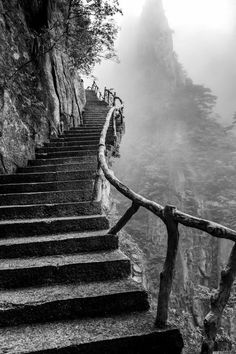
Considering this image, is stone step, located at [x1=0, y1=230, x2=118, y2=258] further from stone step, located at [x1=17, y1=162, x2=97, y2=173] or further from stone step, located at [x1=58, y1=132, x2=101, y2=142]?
stone step, located at [x1=58, y1=132, x2=101, y2=142]

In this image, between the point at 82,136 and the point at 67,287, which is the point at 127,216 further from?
the point at 82,136

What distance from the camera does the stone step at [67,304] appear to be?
2500 millimetres

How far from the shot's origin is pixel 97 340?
2143mm

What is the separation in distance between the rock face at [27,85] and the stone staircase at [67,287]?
2001mm

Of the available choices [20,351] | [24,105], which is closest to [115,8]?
[24,105]

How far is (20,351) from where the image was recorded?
2.06 meters

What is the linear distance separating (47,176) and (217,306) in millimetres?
4470

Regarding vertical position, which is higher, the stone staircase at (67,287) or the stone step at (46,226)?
the stone step at (46,226)

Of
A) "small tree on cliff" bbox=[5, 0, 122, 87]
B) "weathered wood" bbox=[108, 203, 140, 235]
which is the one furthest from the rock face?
"weathered wood" bbox=[108, 203, 140, 235]

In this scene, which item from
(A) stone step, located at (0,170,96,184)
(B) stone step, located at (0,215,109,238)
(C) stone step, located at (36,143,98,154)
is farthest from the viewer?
(C) stone step, located at (36,143,98,154)

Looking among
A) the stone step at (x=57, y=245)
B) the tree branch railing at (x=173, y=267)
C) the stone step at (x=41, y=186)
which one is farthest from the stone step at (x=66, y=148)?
the tree branch railing at (x=173, y=267)

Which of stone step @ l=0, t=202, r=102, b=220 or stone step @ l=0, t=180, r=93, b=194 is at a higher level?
stone step @ l=0, t=180, r=93, b=194

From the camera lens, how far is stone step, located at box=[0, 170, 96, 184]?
17.8 ft

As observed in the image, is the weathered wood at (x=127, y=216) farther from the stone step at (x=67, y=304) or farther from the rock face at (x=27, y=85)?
the rock face at (x=27, y=85)
